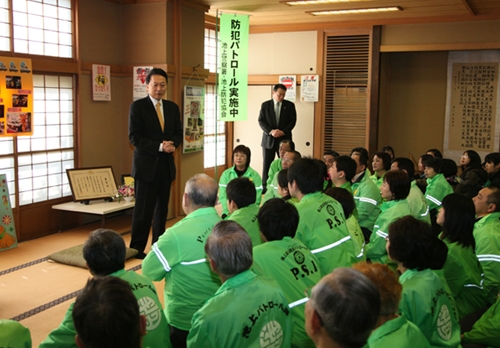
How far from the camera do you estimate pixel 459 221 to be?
2818 millimetres

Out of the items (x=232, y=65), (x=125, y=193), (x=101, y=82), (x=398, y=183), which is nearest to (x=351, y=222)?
(x=398, y=183)

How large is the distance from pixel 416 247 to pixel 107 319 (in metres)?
1.38

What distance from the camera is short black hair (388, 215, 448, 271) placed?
2193mm

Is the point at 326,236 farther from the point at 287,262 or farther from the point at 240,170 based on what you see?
the point at 240,170

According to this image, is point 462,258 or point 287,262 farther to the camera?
point 462,258

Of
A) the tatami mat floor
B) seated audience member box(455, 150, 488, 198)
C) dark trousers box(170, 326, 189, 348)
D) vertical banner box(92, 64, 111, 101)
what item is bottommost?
the tatami mat floor

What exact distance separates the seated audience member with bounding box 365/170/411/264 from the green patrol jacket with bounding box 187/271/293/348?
5.44 feet

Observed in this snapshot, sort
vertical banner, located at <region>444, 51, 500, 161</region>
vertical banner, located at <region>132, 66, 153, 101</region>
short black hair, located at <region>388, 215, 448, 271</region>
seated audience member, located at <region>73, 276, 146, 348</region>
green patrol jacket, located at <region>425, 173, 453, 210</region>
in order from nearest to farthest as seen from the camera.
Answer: seated audience member, located at <region>73, 276, 146, 348</region> < short black hair, located at <region>388, 215, 448, 271</region> < green patrol jacket, located at <region>425, 173, 453, 210</region> < vertical banner, located at <region>132, 66, 153, 101</region> < vertical banner, located at <region>444, 51, 500, 161</region>

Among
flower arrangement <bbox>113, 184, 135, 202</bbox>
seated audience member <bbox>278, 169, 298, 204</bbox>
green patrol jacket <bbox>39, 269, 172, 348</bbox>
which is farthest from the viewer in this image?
flower arrangement <bbox>113, 184, 135, 202</bbox>

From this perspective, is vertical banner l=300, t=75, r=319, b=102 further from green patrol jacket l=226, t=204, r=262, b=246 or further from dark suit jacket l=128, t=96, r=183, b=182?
green patrol jacket l=226, t=204, r=262, b=246

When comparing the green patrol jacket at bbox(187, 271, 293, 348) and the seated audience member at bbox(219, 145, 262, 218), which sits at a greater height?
the seated audience member at bbox(219, 145, 262, 218)

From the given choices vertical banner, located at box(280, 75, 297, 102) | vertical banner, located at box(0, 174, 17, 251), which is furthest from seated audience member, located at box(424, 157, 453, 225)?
vertical banner, located at box(280, 75, 297, 102)

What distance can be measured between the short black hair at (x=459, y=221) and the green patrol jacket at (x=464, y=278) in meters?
0.03

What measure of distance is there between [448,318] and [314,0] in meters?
5.02
